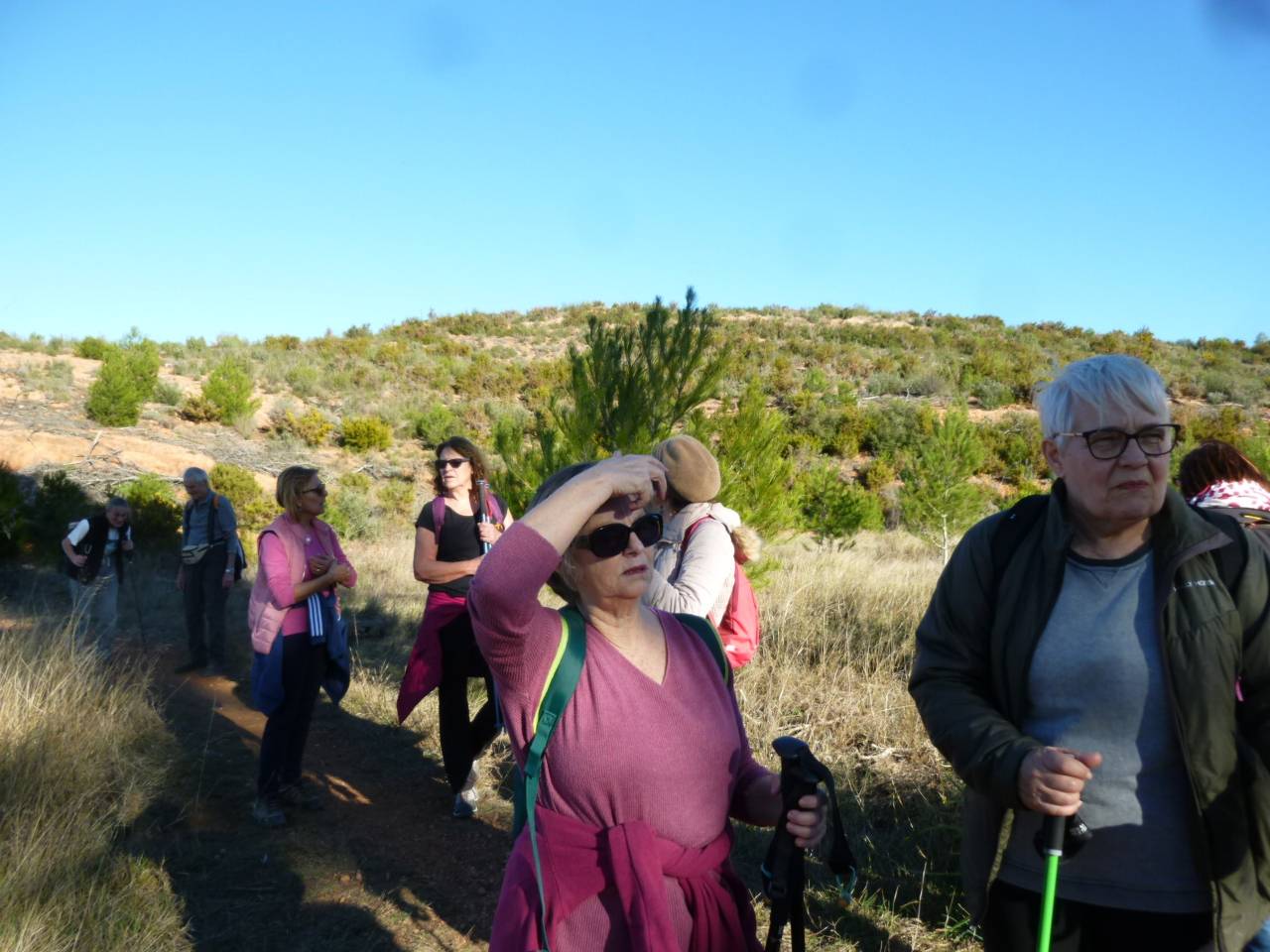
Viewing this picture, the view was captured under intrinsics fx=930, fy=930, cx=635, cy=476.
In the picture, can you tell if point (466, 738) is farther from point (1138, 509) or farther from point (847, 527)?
point (847, 527)

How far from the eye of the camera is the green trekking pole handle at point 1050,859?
1866 millimetres

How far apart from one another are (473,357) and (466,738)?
34767 millimetres

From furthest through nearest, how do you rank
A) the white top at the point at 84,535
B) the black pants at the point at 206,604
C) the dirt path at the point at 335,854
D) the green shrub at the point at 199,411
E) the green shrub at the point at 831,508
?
the green shrub at the point at 199,411 → the green shrub at the point at 831,508 → the white top at the point at 84,535 → the black pants at the point at 206,604 → the dirt path at the point at 335,854

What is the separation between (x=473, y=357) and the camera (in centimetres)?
3862

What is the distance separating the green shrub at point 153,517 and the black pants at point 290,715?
11048mm

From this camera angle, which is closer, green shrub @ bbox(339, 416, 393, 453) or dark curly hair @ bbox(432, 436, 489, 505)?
dark curly hair @ bbox(432, 436, 489, 505)

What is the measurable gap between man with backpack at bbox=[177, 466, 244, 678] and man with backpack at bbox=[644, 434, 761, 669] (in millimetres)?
6451

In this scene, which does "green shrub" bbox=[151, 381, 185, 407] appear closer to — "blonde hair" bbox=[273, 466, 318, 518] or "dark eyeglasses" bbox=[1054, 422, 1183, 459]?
"blonde hair" bbox=[273, 466, 318, 518]

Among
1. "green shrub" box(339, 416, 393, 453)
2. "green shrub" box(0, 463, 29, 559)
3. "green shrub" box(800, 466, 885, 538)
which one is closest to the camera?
"green shrub" box(0, 463, 29, 559)

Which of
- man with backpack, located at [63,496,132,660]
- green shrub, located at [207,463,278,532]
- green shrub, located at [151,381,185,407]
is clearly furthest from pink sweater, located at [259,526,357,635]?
green shrub, located at [151,381,185,407]

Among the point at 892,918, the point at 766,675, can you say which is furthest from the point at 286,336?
the point at 892,918

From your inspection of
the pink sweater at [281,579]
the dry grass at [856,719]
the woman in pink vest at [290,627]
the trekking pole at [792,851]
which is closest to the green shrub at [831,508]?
the dry grass at [856,719]

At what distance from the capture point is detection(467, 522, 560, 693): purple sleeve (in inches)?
66.8

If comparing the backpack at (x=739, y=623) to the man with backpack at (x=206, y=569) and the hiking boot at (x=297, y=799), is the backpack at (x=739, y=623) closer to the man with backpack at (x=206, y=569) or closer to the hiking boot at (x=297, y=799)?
the hiking boot at (x=297, y=799)
